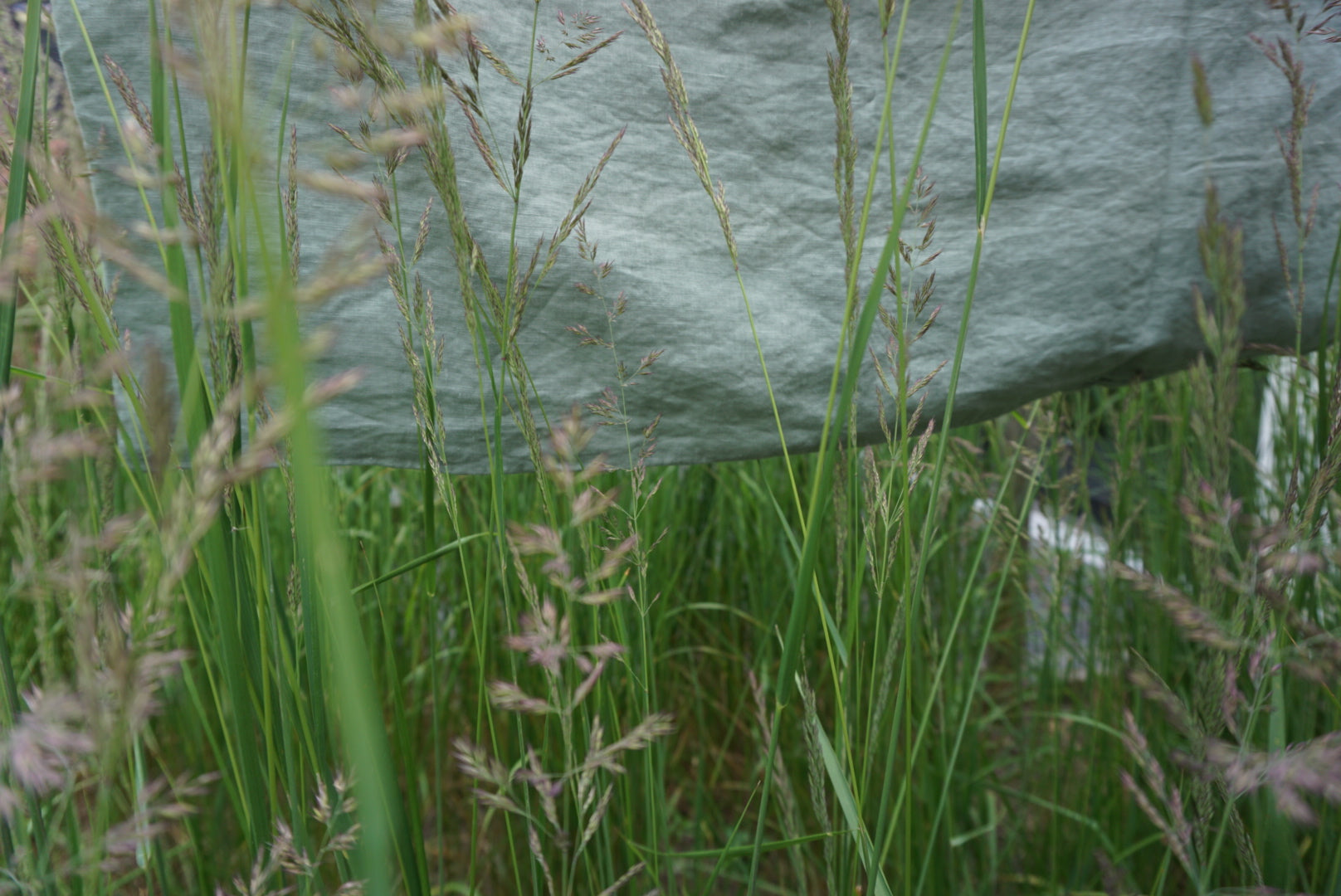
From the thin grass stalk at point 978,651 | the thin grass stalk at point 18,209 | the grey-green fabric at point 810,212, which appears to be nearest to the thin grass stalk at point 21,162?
the thin grass stalk at point 18,209

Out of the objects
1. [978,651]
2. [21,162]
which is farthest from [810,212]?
[21,162]

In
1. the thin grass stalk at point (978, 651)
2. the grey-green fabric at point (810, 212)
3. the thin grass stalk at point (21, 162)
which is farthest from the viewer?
the grey-green fabric at point (810, 212)

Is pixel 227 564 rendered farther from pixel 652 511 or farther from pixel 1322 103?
pixel 1322 103

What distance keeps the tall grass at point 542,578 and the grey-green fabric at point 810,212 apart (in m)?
0.03

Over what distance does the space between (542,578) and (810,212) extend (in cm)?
73

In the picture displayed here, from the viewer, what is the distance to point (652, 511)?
1.41m

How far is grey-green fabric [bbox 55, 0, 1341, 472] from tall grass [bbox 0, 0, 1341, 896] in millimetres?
25

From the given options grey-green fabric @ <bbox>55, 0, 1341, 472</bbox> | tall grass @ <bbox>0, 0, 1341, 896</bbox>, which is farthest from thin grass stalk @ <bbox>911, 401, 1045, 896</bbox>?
grey-green fabric @ <bbox>55, 0, 1341, 472</bbox>

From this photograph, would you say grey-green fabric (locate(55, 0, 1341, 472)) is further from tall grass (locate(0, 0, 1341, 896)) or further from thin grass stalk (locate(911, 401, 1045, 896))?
thin grass stalk (locate(911, 401, 1045, 896))

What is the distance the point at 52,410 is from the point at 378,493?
986 millimetres

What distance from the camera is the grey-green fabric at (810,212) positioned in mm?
850

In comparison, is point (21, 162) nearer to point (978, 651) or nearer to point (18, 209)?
point (18, 209)

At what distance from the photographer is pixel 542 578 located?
4.40ft

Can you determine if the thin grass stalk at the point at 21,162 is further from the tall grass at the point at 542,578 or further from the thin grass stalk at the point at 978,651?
the thin grass stalk at the point at 978,651
